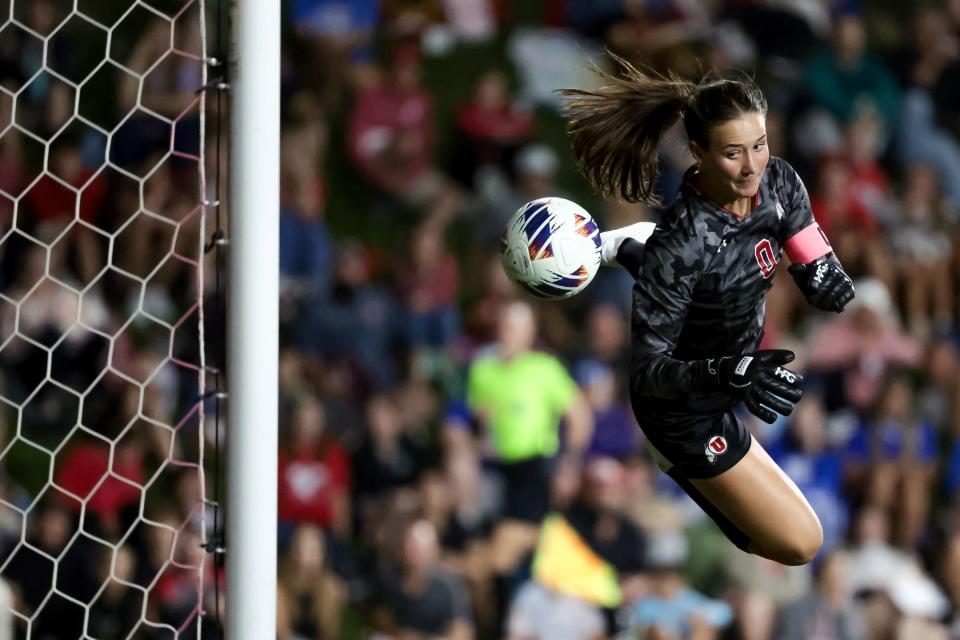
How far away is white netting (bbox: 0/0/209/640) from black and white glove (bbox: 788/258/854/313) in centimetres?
366

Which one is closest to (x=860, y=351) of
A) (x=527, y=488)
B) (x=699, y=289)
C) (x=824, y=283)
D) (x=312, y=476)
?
(x=527, y=488)

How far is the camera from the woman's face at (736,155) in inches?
133

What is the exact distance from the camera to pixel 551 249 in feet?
12.0

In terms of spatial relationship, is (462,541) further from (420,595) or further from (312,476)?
(312,476)

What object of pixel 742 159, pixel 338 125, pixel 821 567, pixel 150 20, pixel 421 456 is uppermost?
pixel 742 159

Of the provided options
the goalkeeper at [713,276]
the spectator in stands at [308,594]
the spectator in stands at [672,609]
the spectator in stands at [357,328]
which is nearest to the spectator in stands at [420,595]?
the spectator in stands at [308,594]

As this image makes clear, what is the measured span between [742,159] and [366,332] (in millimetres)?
4681

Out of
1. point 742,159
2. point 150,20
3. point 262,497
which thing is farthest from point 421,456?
point 742,159

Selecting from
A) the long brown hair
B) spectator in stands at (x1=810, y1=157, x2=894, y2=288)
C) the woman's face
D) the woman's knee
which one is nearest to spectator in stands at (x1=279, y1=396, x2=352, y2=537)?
spectator in stands at (x1=810, y1=157, x2=894, y2=288)

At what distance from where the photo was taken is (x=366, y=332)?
312 inches

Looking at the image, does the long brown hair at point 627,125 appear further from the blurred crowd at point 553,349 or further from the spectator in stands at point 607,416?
the spectator in stands at point 607,416

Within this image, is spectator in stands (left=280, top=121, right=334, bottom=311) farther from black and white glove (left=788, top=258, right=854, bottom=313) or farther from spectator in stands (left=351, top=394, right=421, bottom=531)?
black and white glove (left=788, top=258, right=854, bottom=313)

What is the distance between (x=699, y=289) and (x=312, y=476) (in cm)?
422

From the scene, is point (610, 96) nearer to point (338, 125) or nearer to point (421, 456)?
point (421, 456)
